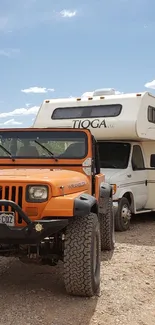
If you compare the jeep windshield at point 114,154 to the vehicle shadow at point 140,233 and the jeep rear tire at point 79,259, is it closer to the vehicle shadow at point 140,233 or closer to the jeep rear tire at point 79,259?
the vehicle shadow at point 140,233

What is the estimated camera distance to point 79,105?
9023 millimetres

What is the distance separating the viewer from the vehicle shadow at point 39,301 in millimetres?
3824

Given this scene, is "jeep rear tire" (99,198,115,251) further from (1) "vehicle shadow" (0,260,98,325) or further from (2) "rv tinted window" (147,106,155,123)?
(2) "rv tinted window" (147,106,155,123)

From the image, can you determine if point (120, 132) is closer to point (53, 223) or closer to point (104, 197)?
point (104, 197)

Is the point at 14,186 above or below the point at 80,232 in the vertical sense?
above

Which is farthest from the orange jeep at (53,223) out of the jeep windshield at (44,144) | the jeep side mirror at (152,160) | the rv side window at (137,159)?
the rv side window at (137,159)

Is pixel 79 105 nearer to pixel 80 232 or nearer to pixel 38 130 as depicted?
pixel 38 130

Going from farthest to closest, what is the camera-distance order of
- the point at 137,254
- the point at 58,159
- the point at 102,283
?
the point at 137,254, the point at 58,159, the point at 102,283

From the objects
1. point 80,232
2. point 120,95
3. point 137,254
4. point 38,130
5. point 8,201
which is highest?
point 120,95

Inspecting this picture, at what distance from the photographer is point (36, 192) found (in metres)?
4.20

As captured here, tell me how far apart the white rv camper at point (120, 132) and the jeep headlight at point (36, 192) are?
4091 millimetres

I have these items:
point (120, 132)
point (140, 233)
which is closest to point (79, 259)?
point (140, 233)

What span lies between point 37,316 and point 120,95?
5869mm

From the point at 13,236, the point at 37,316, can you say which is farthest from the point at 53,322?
the point at 13,236
